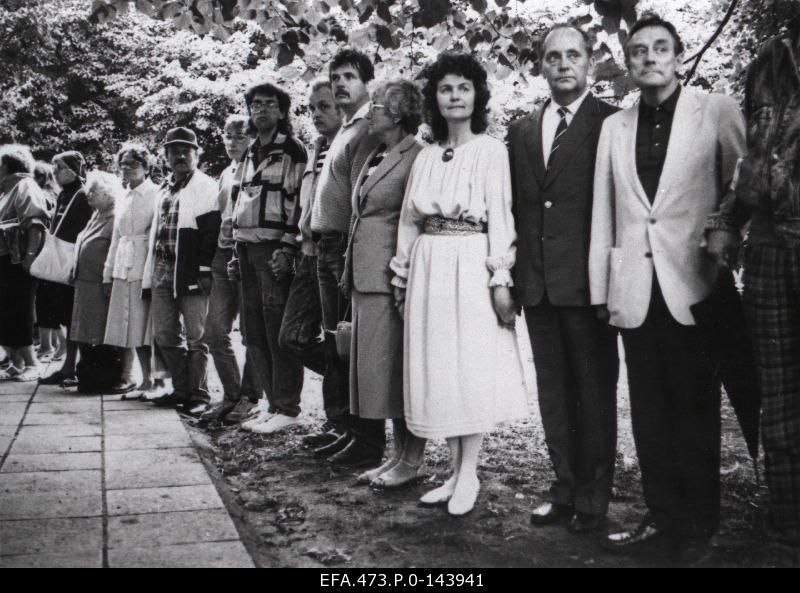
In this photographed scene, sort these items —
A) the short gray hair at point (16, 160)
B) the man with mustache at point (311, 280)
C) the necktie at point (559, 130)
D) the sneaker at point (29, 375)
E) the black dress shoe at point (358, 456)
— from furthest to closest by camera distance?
the short gray hair at point (16, 160), the sneaker at point (29, 375), the man with mustache at point (311, 280), the black dress shoe at point (358, 456), the necktie at point (559, 130)

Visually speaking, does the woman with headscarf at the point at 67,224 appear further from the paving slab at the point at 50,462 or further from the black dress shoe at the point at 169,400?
the paving slab at the point at 50,462

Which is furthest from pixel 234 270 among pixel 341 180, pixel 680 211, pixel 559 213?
pixel 680 211

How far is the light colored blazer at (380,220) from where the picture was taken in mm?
4395

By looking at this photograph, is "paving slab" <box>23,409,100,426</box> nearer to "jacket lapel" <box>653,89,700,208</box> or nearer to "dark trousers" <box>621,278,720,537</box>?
"dark trousers" <box>621,278,720,537</box>

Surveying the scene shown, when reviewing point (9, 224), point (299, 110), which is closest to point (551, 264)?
point (9, 224)

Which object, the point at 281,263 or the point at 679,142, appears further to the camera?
the point at 281,263

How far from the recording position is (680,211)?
331 centimetres

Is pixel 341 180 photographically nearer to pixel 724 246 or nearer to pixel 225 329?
pixel 225 329

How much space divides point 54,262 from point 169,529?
4.65 m

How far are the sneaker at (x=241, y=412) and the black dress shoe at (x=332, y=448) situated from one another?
1179mm

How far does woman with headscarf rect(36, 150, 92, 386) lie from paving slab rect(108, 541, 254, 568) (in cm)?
469

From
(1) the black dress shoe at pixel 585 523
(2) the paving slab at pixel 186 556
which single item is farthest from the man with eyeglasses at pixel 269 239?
(1) the black dress shoe at pixel 585 523

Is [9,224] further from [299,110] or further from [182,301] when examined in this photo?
[299,110]

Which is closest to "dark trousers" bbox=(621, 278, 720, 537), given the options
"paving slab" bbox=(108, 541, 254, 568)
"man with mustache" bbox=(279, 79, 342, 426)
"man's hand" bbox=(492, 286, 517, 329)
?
"man's hand" bbox=(492, 286, 517, 329)
